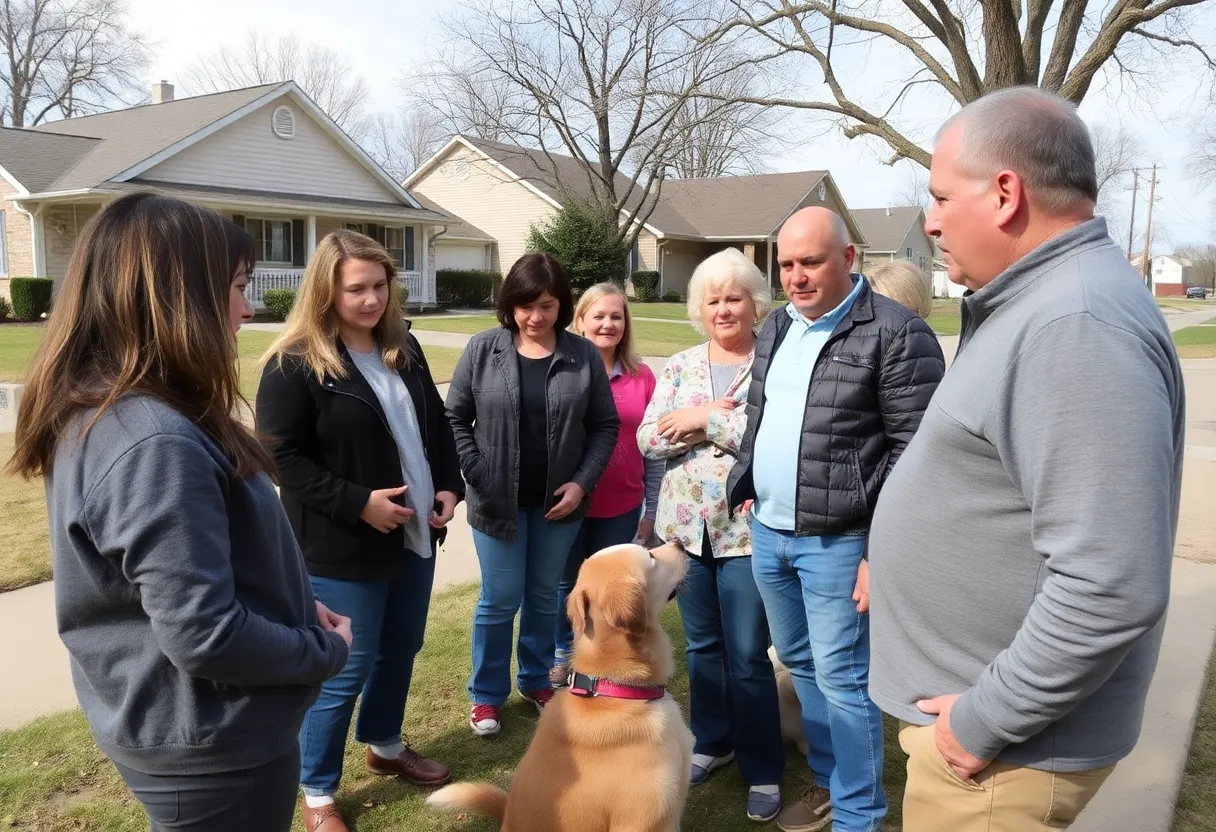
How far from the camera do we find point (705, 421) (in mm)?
3535

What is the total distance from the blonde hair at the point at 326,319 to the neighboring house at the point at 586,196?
110ft

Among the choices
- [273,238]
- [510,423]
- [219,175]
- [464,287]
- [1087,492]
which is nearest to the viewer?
[1087,492]

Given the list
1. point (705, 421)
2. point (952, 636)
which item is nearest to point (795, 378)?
point (705, 421)

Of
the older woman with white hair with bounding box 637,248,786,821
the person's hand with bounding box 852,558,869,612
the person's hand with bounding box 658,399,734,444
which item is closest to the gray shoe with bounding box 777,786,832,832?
the older woman with white hair with bounding box 637,248,786,821

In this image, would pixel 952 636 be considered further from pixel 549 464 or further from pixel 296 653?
pixel 549 464

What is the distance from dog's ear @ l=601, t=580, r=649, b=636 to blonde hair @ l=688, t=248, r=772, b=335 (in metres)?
1.17

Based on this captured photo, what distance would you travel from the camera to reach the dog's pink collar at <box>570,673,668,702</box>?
3.00m

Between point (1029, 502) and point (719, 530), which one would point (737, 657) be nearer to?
point (719, 530)

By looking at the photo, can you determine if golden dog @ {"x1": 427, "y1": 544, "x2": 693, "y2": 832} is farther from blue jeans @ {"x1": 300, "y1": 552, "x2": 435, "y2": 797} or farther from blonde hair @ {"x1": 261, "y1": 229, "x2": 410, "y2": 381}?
blonde hair @ {"x1": 261, "y1": 229, "x2": 410, "y2": 381}

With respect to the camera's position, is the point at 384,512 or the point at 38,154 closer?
the point at 384,512

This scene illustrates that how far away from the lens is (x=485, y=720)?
A: 13.7ft

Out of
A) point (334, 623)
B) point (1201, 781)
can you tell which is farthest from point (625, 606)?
point (1201, 781)

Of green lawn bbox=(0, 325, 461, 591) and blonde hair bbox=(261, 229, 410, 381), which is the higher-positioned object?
blonde hair bbox=(261, 229, 410, 381)

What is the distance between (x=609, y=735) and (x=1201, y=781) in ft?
8.71
